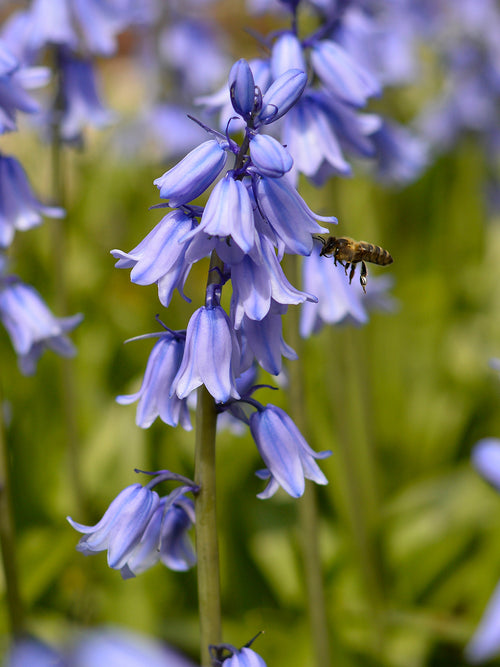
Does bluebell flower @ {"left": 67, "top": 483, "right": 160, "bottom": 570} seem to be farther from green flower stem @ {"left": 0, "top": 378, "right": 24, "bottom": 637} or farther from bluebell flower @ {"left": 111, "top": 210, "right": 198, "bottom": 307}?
green flower stem @ {"left": 0, "top": 378, "right": 24, "bottom": 637}

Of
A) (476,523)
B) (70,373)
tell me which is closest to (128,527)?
(70,373)

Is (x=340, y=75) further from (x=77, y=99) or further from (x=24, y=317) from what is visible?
(x=77, y=99)

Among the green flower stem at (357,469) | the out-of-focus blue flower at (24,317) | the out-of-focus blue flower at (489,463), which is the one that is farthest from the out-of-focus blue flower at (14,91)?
the out-of-focus blue flower at (489,463)

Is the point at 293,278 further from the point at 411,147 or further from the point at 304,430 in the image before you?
the point at 411,147

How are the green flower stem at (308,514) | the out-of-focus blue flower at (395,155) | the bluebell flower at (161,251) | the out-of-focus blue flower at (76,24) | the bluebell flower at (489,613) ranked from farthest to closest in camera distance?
the out-of-focus blue flower at (395,155) < the out-of-focus blue flower at (76,24) < the green flower stem at (308,514) < the bluebell flower at (161,251) < the bluebell flower at (489,613)

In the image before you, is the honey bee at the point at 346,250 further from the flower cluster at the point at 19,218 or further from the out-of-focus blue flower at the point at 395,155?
the out-of-focus blue flower at the point at 395,155

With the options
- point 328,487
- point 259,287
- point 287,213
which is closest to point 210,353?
point 259,287

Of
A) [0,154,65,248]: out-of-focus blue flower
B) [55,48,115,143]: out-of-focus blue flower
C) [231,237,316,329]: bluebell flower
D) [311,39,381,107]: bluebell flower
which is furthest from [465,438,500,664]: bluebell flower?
[55,48,115,143]: out-of-focus blue flower

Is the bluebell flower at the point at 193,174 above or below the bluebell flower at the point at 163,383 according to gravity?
above
